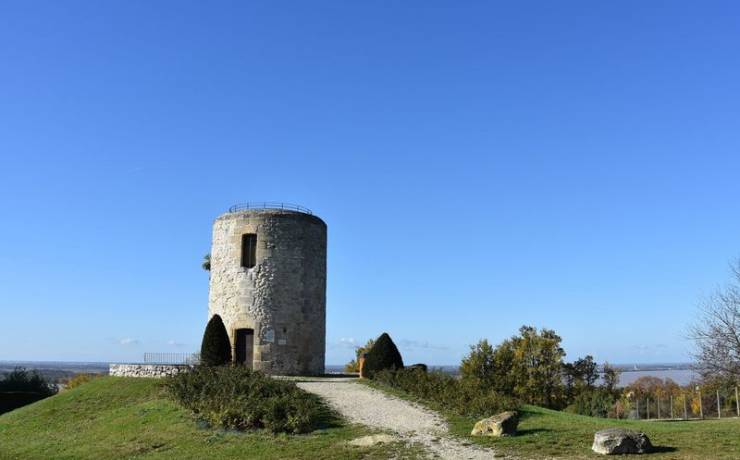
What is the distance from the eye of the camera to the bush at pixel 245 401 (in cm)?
1625

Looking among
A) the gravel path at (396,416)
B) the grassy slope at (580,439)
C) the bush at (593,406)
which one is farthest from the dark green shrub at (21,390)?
the bush at (593,406)

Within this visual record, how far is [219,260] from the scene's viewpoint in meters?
29.9

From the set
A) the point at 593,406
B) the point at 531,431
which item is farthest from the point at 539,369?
the point at 531,431

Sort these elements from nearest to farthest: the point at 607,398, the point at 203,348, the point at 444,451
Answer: the point at 444,451 < the point at 203,348 < the point at 607,398

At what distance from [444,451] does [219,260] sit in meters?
18.6

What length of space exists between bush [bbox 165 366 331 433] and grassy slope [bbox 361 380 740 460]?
3731mm

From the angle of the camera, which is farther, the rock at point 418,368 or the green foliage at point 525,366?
the green foliage at point 525,366

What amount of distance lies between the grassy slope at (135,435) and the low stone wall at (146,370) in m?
1.25

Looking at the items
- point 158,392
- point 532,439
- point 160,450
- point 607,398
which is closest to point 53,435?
point 158,392

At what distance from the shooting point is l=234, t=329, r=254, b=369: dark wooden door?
28.7m

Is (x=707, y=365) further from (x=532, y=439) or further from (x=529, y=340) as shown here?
(x=529, y=340)

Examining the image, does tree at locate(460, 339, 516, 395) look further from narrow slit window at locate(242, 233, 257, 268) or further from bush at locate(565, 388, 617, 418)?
narrow slit window at locate(242, 233, 257, 268)

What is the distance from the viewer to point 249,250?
96.8 feet

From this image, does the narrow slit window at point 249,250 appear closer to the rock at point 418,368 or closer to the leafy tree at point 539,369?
the rock at point 418,368
